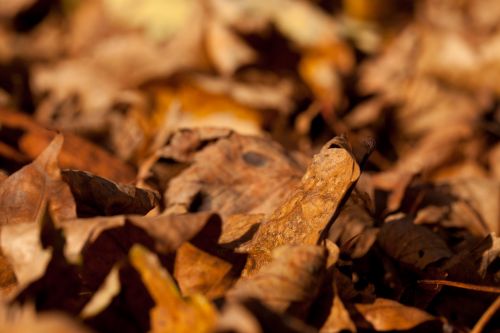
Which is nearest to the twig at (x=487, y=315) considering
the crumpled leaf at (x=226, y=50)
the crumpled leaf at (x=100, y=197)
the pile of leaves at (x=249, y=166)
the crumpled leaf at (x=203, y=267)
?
the pile of leaves at (x=249, y=166)

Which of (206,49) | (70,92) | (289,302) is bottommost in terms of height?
(70,92)

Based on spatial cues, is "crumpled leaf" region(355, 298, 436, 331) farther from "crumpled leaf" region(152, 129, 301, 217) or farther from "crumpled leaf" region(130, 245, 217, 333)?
"crumpled leaf" region(152, 129, 301, 217)

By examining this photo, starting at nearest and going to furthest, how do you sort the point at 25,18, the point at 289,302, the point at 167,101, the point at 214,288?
the point at 289,302 < the point at 214,288 < the point at 167,101 < the point at 25,18

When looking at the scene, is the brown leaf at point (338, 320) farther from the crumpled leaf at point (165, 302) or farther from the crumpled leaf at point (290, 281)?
the crumpled leaf at point (165, 302)

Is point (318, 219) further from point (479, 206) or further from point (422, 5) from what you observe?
point (422, 5)

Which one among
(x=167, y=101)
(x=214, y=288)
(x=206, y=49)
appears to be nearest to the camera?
(x=214, y=288)

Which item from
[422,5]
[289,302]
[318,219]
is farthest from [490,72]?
[289,302]

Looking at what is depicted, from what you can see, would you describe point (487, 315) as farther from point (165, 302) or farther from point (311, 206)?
point (165, 302)

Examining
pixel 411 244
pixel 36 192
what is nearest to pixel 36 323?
pixel 36 192
